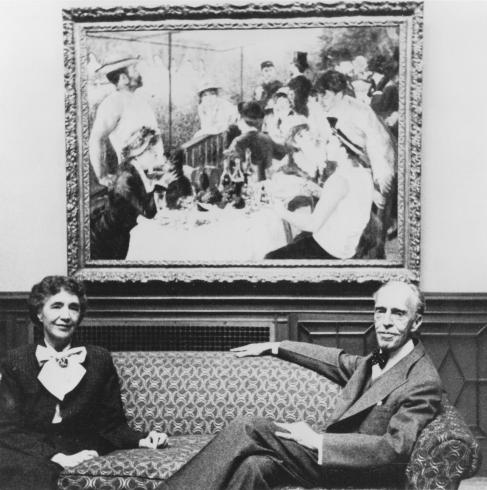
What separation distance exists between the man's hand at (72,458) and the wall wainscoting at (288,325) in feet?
4.11

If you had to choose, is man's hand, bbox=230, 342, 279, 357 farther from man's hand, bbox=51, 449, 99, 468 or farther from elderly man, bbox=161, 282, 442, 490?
man's hand, bbox=51, 449, 99, 468

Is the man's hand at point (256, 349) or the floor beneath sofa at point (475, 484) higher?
the man's hand at point (256, 349)

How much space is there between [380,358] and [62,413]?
1.61 meters

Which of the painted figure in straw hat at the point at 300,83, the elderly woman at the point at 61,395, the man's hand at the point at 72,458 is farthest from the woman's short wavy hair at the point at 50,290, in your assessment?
the painted figure in straw hat at the point at 300,83

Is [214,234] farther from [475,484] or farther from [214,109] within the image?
[475,484]

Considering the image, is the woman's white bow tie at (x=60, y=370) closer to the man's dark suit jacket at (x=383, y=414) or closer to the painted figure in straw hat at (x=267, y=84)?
the man's dark suit jacket at (x=383, y=414)

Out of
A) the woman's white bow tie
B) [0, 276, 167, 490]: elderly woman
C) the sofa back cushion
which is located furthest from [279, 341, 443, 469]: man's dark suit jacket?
the woman's white bow tie

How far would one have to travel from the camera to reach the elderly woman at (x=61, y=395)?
349 centimetres

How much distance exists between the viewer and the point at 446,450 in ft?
9.95

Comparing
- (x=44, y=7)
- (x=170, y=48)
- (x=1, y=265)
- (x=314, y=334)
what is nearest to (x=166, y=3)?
Result: (x=170, y=48)

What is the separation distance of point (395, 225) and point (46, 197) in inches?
90.3

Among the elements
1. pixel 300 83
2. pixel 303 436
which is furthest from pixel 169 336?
pixel 300 83

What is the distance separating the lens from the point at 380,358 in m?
3.55

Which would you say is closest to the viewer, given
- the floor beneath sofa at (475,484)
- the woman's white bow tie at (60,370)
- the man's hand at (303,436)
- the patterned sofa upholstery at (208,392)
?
the man's hand at (303,436)
